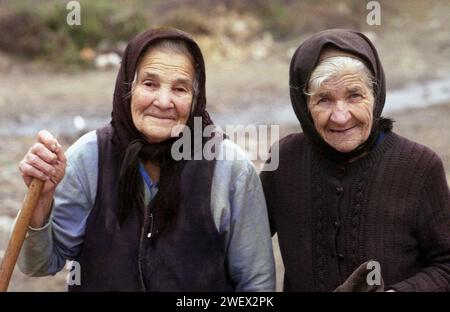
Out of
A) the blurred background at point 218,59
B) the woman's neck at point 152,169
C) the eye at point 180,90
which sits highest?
the blurred background at point 218,59

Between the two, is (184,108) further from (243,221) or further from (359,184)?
(359,184)

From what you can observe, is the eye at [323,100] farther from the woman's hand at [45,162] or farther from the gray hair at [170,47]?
the woman's hand at [45,162]

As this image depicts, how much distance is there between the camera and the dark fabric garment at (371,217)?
2.31 meters

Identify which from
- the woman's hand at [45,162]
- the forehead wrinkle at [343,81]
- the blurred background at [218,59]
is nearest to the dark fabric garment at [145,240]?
the woman's hand at [45,162]

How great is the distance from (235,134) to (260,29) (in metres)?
6.03

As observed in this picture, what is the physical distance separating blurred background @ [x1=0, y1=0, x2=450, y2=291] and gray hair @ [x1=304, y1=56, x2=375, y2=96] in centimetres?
321

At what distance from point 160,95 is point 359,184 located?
721mm

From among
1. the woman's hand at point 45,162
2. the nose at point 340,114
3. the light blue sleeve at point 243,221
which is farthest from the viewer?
the light blue sleeve at point 243,221

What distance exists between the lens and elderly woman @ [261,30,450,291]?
230 centimetres

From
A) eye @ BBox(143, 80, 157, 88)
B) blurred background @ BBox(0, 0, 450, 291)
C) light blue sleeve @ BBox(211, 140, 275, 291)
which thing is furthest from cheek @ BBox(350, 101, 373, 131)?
blurred background @ BBox(0, 0, 450, 291)

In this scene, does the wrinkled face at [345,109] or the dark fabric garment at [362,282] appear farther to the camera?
the wrinkled face at [345,109]

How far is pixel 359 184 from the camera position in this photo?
7.86ft

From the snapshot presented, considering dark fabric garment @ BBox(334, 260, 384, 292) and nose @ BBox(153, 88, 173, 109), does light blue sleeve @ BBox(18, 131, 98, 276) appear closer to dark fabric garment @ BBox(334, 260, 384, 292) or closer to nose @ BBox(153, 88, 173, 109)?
nose @ BBox(153, 88, 173, 109)

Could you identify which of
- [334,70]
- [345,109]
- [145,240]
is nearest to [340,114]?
[345,109]
